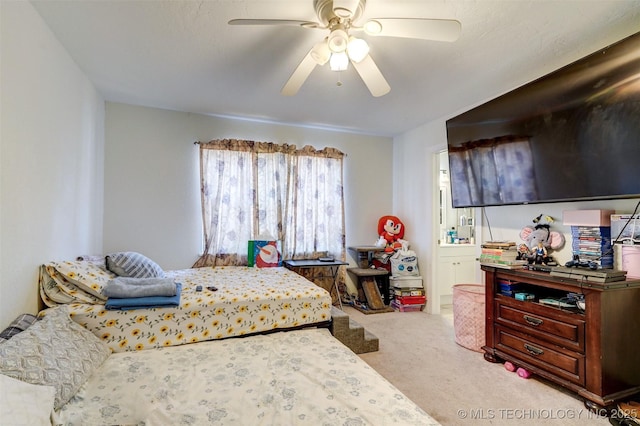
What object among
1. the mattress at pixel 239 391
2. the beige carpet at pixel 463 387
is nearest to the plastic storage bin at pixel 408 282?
the beige carpet at pixel 463 387

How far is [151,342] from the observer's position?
2.06 m

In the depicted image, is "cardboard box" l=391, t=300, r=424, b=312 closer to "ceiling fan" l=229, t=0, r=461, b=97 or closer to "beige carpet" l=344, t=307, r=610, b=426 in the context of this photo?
"beige carpet" l=344, t=307, r=610, b=426

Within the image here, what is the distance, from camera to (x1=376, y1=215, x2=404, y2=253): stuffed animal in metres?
4.50

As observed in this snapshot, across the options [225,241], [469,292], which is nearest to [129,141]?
[225,241]

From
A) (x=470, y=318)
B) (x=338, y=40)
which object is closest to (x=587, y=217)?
(x=470, y=318)

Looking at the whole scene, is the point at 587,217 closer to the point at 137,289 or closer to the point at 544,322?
the point at 544,322

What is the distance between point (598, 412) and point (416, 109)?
10.1ft

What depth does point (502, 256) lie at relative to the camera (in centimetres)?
265

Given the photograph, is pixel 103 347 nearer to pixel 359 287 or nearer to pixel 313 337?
pixel 313 337

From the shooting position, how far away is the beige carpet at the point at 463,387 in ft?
6.20

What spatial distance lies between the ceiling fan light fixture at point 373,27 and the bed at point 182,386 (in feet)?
6.10

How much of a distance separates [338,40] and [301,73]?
0.45m

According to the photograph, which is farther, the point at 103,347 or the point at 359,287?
the point at 359,287

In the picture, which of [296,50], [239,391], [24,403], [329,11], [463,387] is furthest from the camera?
[296,50]
